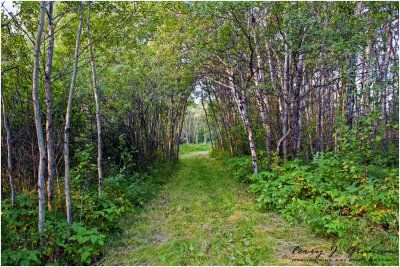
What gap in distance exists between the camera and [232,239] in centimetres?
322

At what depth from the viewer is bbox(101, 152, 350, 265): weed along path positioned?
276cm

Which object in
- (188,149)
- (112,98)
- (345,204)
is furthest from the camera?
(188,149)

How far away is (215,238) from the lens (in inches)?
128

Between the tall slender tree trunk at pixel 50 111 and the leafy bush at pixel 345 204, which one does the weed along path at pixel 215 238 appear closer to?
the leafy bush at pixel 345 204

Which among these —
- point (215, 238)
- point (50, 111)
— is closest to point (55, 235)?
point (50, 111)

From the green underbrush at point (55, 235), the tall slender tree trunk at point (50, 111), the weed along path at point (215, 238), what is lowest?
the weed along path at point (215, 238)

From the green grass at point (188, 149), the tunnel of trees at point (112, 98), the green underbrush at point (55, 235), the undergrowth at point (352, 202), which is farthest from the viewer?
the green grass at point (188, 149)

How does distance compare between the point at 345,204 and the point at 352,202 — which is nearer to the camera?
the point at 352,202

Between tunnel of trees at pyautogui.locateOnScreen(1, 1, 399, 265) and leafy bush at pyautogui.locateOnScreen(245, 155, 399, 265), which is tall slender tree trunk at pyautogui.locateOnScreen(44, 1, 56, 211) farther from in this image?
leafy bush at pyautogui.locateOnScreen(245, 155, 399, 265)

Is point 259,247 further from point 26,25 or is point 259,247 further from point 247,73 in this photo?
point 247,73

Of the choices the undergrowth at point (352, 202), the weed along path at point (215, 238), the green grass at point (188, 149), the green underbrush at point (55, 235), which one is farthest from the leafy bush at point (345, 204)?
the green grass at point (188, 149)

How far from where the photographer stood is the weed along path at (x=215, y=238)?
2764 mm

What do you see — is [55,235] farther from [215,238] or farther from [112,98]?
[112,98]

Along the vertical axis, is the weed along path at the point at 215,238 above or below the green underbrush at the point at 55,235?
below
